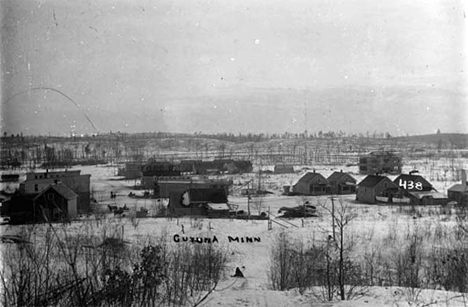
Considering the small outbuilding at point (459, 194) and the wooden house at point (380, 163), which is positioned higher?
the wooden house at point (380, 163)

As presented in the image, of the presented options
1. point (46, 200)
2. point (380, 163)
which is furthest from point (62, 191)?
point (380, 163)

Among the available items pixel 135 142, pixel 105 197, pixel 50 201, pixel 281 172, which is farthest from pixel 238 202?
pixel 135 142

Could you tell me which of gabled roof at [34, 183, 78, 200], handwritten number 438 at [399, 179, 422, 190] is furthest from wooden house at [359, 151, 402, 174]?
gabled roof at [34, 183, 78, 200]

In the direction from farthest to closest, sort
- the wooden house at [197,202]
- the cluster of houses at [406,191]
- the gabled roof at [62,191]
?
the cluster of houses at [406,191] → the wooden house at [197,202] → the gabled roof at [62,191]

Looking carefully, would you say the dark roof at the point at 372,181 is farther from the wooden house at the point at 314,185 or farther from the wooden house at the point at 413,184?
the wooden house at the point at 314,185

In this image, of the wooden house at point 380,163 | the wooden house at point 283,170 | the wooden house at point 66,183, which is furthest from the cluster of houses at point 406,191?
the wooden house at point 66,183

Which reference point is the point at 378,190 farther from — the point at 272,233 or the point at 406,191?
the point at 272,233
